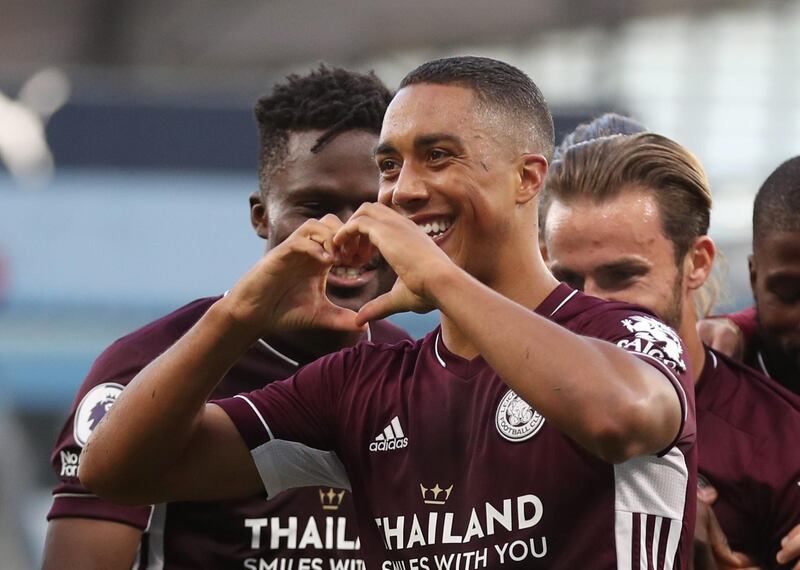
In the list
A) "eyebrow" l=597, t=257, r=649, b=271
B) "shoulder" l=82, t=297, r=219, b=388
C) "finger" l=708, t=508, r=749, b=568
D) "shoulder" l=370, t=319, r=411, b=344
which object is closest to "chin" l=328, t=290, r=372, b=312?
"shoulder" l=370, t=319, r=411, b=344

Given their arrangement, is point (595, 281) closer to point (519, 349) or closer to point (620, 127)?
point (620, 127)

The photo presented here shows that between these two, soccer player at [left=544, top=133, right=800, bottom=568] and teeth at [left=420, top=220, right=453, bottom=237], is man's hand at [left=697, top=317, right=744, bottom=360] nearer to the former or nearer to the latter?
soccer player at [left=544, top=133, right=800, bottom=568]

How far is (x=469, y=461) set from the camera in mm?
3191

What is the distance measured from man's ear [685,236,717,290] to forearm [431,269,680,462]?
4.03 feet

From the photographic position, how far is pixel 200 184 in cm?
1316

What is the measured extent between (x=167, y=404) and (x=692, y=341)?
1.53 m

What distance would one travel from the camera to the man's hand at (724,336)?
458 centimetres

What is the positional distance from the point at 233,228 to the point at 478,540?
10.8 m

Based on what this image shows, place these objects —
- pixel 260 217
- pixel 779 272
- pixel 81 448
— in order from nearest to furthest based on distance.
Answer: pixel 81 448, pixel 779 272, pixel 260 217

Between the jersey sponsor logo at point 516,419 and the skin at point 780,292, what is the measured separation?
4.46ft

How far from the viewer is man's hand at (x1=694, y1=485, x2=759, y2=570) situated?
3.47 m

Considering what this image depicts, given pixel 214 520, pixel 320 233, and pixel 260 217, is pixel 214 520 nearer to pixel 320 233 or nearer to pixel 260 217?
pixel 260 217

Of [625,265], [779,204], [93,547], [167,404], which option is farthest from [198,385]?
[779,204]

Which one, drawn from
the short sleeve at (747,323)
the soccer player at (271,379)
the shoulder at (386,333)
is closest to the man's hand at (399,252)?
the soccer player at (271,379)
